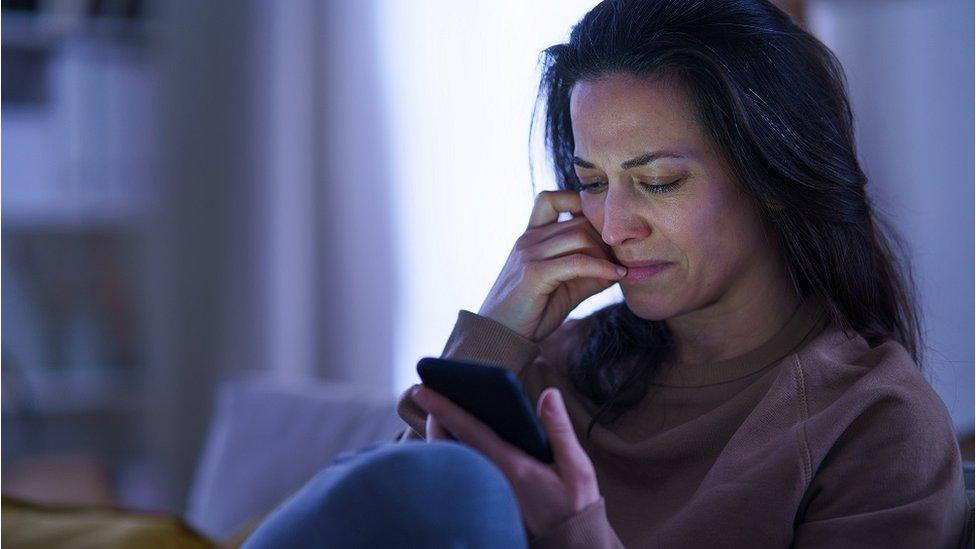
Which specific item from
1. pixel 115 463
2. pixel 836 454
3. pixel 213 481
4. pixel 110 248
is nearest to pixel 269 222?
pixel 110 248

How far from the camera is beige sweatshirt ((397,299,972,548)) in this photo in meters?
1.03

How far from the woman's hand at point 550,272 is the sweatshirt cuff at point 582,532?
1.53 feet

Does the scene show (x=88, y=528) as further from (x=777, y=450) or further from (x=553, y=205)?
(x=777, y=450)

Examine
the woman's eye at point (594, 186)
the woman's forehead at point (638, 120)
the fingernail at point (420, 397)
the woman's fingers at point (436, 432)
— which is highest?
the woman's forehead at point (638, 120)

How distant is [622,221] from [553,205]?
20 cm

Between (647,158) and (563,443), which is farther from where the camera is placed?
(647,158)

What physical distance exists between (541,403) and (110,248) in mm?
2749

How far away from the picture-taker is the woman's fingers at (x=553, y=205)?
1416mm

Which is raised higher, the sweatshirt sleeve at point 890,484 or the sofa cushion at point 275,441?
the sweatshirt sleeve at point 890,484

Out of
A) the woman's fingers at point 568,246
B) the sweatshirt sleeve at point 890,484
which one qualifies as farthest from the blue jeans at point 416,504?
the woman's fingers at point 568,246

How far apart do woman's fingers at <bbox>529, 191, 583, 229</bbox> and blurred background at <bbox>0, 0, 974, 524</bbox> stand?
1.34 m

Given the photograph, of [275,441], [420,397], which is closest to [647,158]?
[420,397]

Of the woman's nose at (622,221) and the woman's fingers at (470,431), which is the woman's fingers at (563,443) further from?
the woman's nose at (622,221)

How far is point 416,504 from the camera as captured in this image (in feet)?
2.56
